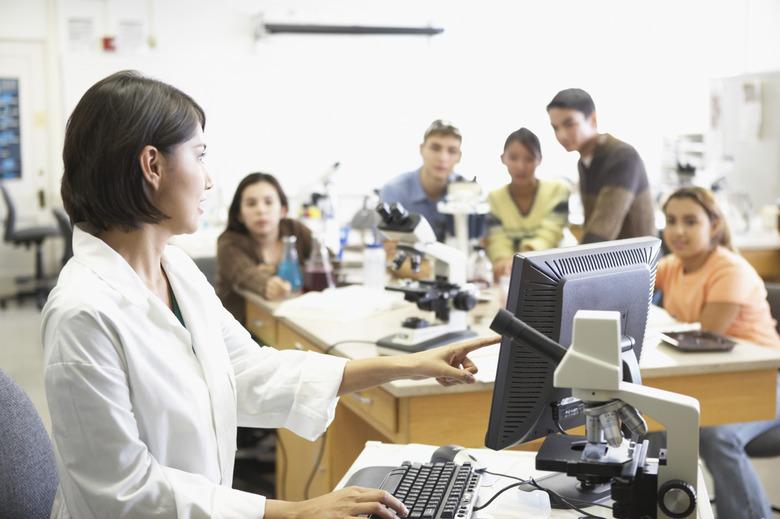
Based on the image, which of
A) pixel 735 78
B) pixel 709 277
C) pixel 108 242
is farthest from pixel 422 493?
pixel 735 78

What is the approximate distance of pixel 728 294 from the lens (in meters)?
2.35

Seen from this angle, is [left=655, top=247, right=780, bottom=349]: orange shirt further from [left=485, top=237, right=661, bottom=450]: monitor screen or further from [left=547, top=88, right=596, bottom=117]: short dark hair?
[left=485, top=237, right=661, bottom=450]: monitor screen

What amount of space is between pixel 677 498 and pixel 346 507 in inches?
17.4

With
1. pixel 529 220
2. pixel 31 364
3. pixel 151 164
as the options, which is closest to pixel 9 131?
pixel 31 364

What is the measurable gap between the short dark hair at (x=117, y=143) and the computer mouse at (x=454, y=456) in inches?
24.9

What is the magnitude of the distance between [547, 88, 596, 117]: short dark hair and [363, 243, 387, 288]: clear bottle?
788 mm

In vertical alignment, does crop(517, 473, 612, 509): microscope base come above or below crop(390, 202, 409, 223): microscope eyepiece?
below

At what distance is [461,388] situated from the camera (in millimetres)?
1796

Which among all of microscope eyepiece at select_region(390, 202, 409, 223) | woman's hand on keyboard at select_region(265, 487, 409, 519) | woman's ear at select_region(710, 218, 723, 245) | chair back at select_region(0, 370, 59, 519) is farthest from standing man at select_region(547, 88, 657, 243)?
chair back at select_region(0, 370, 59, 519)

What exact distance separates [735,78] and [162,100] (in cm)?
547

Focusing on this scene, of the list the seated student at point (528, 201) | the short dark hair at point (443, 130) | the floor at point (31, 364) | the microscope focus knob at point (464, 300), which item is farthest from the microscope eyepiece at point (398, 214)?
the floor at point (31, 364)

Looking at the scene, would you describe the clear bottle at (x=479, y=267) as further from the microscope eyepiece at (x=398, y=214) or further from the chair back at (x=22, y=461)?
the chair back at (x=22, y=461)

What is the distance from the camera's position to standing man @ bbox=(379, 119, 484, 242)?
2.98 meters

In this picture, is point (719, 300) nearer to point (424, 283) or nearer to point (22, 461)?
point (424, 283)
